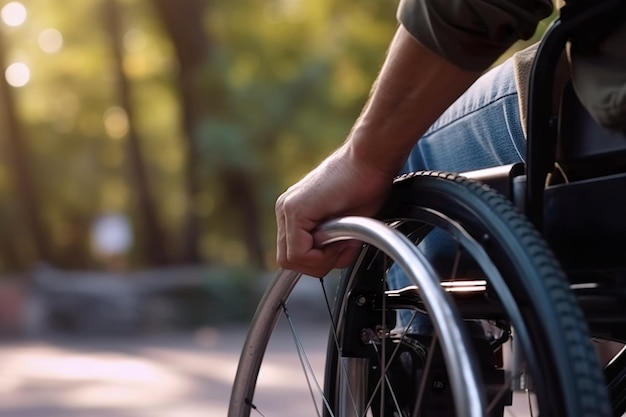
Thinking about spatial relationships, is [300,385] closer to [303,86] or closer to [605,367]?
[605,367]

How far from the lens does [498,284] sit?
1049mm

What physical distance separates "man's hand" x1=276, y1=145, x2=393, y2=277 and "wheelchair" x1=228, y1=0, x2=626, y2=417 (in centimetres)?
2

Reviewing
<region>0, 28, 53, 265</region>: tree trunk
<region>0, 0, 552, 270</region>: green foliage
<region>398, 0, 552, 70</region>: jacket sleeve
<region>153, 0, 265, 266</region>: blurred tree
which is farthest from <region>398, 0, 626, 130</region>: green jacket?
<region>0, 28, 53, 265</region>: tree trunk

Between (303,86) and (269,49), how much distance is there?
69 centimetres

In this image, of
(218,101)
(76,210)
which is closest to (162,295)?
(218,101)

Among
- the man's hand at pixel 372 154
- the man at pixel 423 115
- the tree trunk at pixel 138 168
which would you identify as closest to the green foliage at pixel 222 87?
the tree trunk at pixel 138 168

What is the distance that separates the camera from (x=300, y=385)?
6.32 metres

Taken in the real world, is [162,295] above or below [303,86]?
below

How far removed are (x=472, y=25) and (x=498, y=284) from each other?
263 mm

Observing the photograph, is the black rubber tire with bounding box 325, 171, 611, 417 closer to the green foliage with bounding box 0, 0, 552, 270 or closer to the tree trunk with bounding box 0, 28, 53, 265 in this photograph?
the green foliage with bounding box 0, 0, 552, 270

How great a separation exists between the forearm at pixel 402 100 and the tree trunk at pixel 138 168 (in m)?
14.0

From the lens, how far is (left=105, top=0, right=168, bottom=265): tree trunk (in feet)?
49.5

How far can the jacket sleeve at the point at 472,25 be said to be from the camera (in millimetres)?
1108

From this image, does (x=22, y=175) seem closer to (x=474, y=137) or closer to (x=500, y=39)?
(x=474, y=137)
